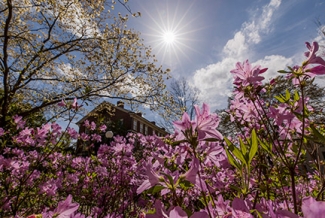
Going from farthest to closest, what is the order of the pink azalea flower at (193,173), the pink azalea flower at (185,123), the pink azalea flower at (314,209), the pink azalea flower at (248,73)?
the pink azalea flower at (248,73)
the pink azalea flower at (185,123)
the pink azalea flower at (193,173)
the pink azalea flower at (314,209)

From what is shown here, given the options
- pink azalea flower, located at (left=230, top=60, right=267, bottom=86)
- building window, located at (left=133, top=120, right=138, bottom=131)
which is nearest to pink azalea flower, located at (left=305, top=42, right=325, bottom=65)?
pink azalea flower, located at (left=230, top=60, right=267, bottom=86)

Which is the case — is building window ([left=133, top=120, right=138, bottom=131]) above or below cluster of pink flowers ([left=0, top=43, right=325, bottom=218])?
above

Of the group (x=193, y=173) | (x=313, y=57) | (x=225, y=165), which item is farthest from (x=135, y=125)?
(x=193, y=173)

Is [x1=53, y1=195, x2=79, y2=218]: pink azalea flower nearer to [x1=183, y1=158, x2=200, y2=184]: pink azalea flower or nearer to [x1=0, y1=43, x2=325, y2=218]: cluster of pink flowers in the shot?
[x1=0, y1=43, x2=325, y2=218]: cluster of pink flowers

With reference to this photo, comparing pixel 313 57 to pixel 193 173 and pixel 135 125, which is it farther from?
pixel 135 125

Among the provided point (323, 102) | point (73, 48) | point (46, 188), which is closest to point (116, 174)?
point (46, 188)

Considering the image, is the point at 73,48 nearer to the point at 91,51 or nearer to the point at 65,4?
the point at 91,51

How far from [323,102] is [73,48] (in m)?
15.2

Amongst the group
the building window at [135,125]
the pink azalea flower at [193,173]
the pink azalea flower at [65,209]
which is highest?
the building window at [135,125]

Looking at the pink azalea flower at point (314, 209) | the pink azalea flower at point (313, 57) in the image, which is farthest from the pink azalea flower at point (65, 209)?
the pink azalea flower at point (313, 57)

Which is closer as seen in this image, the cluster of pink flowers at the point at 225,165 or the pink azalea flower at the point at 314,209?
the pink azalea flower at the point at 314,209

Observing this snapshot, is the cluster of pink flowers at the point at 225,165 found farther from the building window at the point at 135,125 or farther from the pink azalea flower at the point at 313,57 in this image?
the building window at the point at 135,125

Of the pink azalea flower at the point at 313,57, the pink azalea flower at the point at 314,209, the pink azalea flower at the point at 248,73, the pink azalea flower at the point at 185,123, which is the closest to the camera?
the pink azalea flower at the point at 314,209

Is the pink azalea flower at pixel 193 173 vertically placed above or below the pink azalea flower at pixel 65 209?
above
